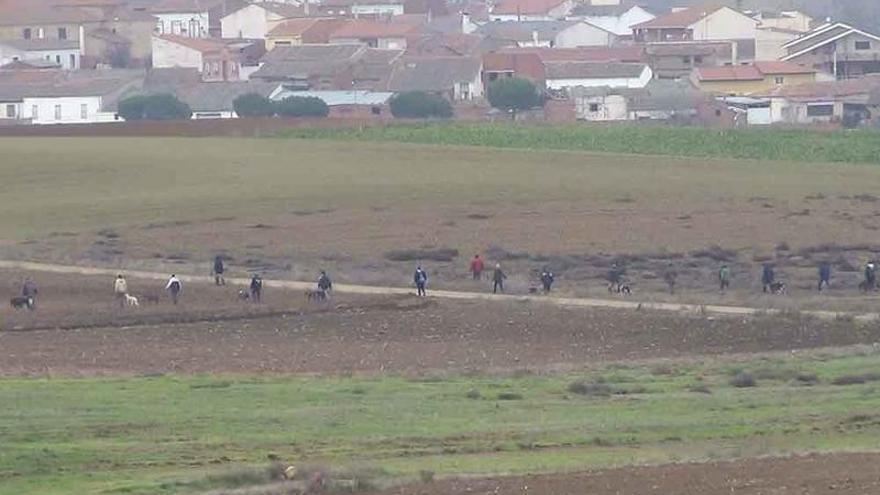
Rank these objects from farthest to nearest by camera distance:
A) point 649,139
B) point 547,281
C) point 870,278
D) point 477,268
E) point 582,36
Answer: point 582,36
point 649,139
point 477,268
point 870,278
point 547,281

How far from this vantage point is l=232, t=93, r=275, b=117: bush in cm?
10356

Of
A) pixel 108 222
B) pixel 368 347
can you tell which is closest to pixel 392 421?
pixel 368 347

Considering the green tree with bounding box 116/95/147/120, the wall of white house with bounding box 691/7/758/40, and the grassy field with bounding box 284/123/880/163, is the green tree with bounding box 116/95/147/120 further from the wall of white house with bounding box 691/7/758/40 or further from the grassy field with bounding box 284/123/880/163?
the wall of white house with bounding box 691/7/758/40

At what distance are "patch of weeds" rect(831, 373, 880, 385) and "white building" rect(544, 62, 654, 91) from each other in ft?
266

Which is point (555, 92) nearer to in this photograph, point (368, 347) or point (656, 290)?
point (656, 290)

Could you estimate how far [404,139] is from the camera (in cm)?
8562

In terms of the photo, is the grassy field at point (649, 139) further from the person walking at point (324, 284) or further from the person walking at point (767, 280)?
the person walking at point (324, 284)

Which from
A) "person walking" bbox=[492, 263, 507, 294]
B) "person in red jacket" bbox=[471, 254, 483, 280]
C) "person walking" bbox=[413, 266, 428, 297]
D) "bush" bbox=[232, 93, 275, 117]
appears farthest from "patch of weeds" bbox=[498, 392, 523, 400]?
"bush" bbox=[232, 93, 275, 117]

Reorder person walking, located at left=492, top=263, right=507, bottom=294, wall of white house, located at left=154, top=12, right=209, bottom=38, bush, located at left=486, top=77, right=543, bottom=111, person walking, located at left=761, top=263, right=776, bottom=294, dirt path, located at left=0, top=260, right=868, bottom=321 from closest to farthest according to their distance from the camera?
dirt path, located at left=0, top=260, right=868, bottom=321 < person walking, located at left=492, top=263, right=507, bottom=294 < person walking, located at left=761, top=263, right=776, bottom=294 < bush, located at left=486, top=77, right=543, bottom=111 < wall of white house, located at left=154, top=12, right=209, bottom=38

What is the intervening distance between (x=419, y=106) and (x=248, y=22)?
4809 centimetres

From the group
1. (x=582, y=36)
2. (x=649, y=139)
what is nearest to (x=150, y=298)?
A: (x=649, y=139)

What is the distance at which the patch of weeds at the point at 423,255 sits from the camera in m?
54.6

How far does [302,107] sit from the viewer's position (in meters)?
102

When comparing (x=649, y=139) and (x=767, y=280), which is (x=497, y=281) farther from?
(x=649, y=139)
